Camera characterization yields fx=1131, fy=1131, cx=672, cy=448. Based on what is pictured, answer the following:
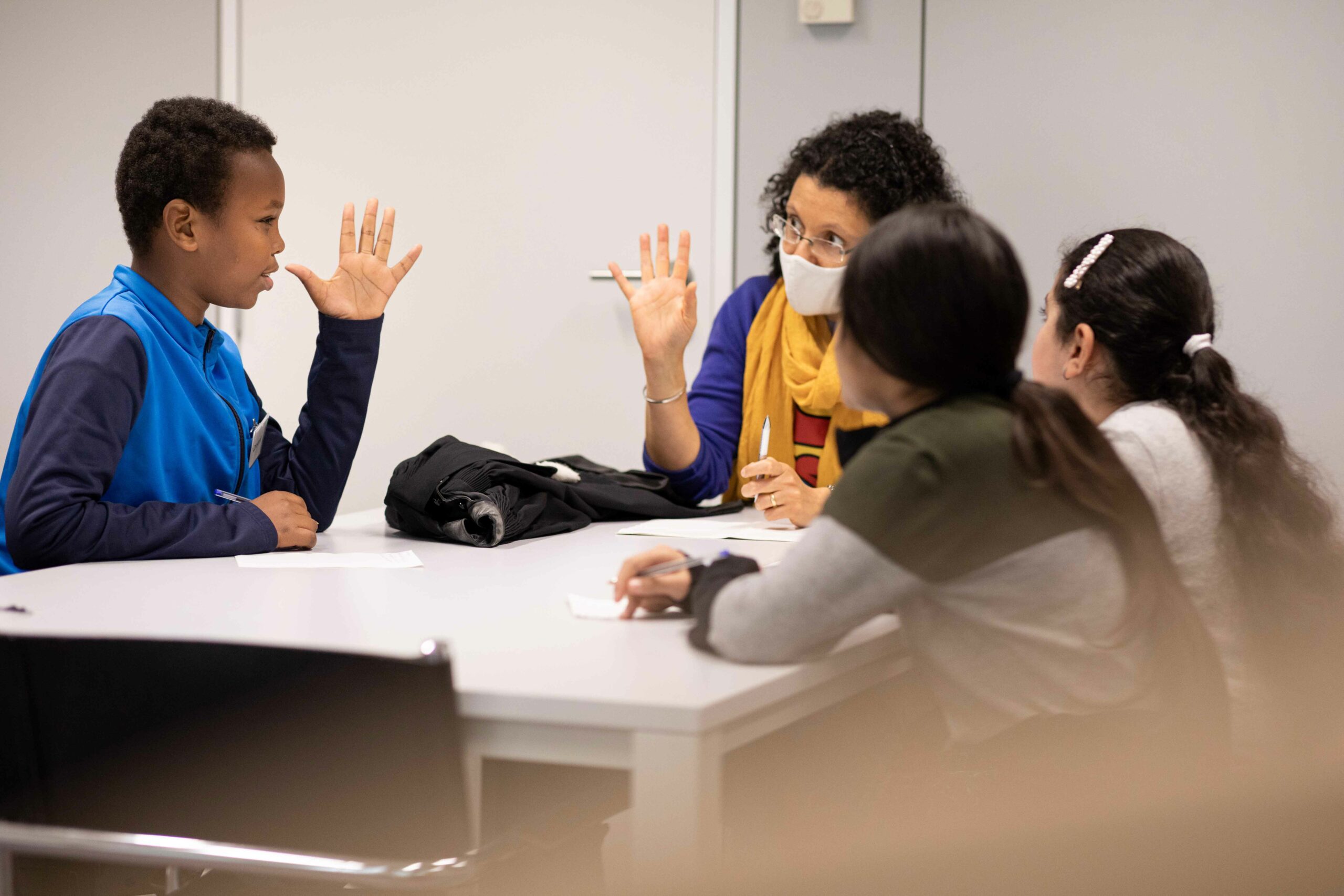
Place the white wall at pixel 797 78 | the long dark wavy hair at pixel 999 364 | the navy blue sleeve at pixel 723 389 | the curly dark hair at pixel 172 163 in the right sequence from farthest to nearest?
the white wall at pixel 797 78 < the navy blue sleeve at pixel 723 389 < the curly dark hair at pixel 172 163 < the long dark wavy hair at pixel 999 364

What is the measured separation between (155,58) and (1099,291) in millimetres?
3080

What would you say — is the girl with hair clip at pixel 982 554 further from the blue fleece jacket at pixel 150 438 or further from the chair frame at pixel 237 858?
the blue fleece jacket at pixel 150 438

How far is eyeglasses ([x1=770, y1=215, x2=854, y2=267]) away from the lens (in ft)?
6.38

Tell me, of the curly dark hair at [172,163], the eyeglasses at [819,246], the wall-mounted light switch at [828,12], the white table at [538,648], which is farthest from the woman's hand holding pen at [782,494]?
the wall-mounted light switch at [828,12]

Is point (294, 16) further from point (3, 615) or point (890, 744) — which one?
point (890, 744)

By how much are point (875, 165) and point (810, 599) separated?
1.27 metres

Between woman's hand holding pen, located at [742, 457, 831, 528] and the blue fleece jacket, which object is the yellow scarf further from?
the blue fleece jacket

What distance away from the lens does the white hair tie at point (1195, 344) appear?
1.26m

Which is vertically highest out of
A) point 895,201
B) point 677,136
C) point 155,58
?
point 155,58

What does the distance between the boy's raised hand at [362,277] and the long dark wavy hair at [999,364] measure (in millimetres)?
948

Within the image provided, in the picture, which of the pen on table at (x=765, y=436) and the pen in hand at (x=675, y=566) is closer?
the pen in hand at (x=675, y=566)

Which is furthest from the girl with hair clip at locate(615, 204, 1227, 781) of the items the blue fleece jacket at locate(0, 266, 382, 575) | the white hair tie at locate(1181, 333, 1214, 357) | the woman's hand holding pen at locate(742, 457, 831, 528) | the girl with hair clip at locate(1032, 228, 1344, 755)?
the blue fleece jacket at locate(0, 266, 382, 575)

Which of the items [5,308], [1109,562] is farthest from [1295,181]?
[5,308]

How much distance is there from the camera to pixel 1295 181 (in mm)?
2602
